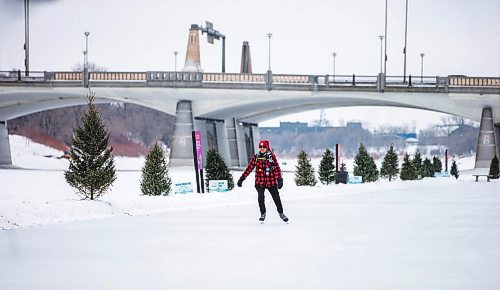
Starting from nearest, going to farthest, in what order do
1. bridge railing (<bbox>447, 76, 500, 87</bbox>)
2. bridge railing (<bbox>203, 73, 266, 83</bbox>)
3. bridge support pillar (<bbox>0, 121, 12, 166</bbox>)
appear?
1. bridge railing (<bbox>447, 76, 500, 87</bbox>)
2. bridge railing (<bbox>203, 73, 266, 83</bbox>)
3. bridge support pillar (<bbox>0, 121, 12, 166</bbox>)

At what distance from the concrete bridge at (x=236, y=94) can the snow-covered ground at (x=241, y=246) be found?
132ft

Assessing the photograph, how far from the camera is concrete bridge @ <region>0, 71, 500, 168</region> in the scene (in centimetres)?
6334

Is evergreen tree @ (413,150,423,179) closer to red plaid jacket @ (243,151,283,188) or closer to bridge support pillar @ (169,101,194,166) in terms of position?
bridge support pillar @ (169,101,194,166)

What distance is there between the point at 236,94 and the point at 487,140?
20171mm

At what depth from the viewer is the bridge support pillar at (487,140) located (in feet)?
208

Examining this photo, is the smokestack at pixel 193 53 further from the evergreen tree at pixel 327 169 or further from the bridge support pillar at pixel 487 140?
the evergreen tree at pixel 327 169

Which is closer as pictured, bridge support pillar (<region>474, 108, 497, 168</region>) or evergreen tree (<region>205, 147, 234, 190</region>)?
evergreen tree (<region>205, 147, 234, 190</region>)

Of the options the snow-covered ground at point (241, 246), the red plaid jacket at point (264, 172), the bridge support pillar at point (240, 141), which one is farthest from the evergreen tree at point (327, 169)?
the bridge support pillar at point (240, 141)

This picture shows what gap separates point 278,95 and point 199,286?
56.0 meters

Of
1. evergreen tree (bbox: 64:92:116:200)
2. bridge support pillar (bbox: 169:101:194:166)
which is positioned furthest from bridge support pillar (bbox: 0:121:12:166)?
evergreen tree (bbox: 64:92:116:200)

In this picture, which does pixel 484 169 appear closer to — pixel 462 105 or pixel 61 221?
pixel 462 105

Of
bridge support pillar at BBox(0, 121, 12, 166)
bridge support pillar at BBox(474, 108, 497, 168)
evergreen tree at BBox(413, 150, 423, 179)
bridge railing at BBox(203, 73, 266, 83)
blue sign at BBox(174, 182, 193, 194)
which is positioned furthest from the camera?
bridge support pillar at BBox(0, 121, 12, 166)

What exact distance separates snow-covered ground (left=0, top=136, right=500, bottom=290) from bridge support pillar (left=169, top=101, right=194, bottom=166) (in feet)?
138

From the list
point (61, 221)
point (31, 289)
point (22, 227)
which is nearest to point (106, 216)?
point (61, 221)
